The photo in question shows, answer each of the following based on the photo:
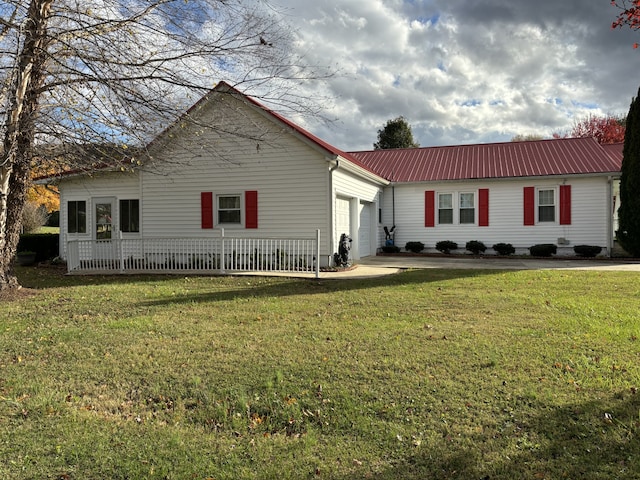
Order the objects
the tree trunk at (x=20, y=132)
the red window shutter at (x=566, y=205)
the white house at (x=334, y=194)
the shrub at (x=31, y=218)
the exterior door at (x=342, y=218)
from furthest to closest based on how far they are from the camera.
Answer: the shrub at (x=31, y=218)
the red window shutter at (x=566, y=205)
the exterior door at (x=342, y=218)
the white house at (x=334, y=194)
the tree trunk at (x=20, y=132)

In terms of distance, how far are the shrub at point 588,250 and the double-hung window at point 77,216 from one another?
1744 cm

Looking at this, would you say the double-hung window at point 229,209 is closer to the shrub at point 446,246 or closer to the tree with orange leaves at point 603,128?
the shrub at point 446,246

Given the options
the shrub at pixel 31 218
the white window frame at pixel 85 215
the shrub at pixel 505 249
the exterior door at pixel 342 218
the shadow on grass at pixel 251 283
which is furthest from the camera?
the shrub at pixel 31 218

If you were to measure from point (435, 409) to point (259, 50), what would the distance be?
5922 millimetres

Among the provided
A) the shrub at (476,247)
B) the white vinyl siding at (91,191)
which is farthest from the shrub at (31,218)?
the shrub at (476,247)

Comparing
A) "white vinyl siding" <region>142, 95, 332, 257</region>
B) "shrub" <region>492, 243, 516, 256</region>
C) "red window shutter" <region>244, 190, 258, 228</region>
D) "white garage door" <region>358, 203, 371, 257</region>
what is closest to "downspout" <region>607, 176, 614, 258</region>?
"shrub" <region>492, 243, 516, 256</region>

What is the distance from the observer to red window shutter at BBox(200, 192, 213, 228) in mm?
13992

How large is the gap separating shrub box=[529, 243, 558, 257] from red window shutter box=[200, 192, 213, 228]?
11276 millimetres

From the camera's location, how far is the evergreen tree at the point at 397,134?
3612 cm

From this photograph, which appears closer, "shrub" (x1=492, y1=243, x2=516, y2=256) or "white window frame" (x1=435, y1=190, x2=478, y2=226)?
"shrub" (x1=492, y1=243, x2=516, y2=256)

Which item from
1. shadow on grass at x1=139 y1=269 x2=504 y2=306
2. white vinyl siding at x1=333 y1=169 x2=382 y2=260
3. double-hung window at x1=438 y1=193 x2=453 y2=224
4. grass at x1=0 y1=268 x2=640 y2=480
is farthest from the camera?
double-hung window at x1=438 y1=193 x2=453 y2=224

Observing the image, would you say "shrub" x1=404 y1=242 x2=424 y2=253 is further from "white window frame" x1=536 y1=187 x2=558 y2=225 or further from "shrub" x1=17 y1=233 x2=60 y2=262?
"shrub" x1=17 y1=233 x2=60 y2=262

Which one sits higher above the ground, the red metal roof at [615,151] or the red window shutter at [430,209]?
the red metal roof at [615,151]

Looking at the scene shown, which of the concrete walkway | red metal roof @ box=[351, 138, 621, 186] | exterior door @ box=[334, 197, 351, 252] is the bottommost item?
the concrete walkway
